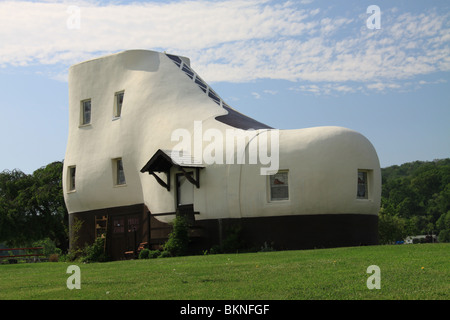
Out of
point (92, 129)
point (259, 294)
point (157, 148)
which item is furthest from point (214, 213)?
point (259, 294)

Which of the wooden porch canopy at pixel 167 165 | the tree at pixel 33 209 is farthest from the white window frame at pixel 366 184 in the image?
the tree at pixel 33 209

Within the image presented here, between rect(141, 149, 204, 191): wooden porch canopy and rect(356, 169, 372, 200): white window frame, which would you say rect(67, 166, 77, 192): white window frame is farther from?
rect(356, 169, 372, 200): white window frame

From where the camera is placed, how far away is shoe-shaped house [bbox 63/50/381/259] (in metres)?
21.6

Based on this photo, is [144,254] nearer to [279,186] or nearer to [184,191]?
[184,191]

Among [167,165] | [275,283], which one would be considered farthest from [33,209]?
[275,283]

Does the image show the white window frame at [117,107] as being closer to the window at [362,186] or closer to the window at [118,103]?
the window at [118,103]

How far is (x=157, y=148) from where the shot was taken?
25.2 metres

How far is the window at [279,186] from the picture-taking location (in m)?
21.7

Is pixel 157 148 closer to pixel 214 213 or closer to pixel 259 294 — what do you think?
pixel 214 213

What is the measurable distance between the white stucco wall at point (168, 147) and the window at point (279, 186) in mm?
245

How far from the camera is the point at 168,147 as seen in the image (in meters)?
24.9

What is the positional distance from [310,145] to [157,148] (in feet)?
22.2

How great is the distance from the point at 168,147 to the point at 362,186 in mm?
7713

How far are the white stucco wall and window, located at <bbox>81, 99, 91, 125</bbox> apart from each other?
224 millimetres
